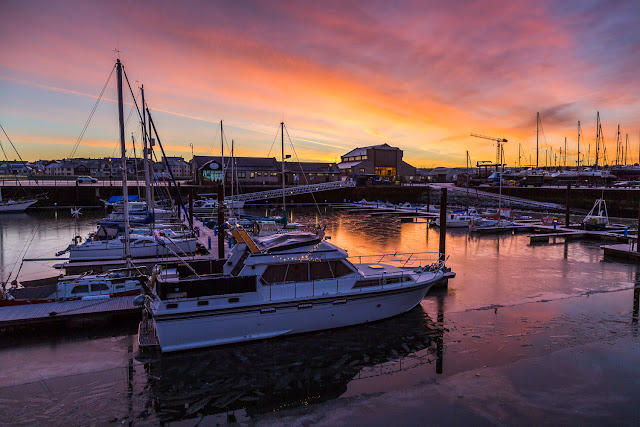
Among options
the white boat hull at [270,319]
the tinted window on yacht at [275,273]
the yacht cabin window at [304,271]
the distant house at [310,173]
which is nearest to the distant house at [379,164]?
the distant house at [310,173]

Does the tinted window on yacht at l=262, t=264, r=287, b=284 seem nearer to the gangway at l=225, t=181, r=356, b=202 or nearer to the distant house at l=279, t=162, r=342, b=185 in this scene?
the gangway at l=225, t=181, r=356, b=202

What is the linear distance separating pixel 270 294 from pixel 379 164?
85938 mm

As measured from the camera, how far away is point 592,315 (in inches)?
596

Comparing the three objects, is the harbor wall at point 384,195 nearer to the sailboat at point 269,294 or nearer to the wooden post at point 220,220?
the wooden post at point 220,220

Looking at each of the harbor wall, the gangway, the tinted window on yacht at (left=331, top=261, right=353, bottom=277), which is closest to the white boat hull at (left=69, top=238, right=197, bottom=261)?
the tinted window on yacht at (left=331, top=261, right=353, bottom=277)

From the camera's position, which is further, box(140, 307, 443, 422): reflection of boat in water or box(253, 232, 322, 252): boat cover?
box(253, 232, 322, 252): boat cover

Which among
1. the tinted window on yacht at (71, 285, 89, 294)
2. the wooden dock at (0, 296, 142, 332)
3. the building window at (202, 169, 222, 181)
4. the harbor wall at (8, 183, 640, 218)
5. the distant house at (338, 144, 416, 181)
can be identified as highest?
the distant house at (338, 144, 416, 181)

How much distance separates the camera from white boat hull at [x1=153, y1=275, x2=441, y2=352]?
A: 11312mm

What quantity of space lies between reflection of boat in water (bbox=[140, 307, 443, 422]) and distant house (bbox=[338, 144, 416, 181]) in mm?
78757

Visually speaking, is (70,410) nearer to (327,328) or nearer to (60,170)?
(327,328)

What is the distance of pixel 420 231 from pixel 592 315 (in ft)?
80.1

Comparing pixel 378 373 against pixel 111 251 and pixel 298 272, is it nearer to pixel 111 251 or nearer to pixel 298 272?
pixel 298 272

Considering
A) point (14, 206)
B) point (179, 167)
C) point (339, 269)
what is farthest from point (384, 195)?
point (179, 167)

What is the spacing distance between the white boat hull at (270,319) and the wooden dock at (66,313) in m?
3.53
